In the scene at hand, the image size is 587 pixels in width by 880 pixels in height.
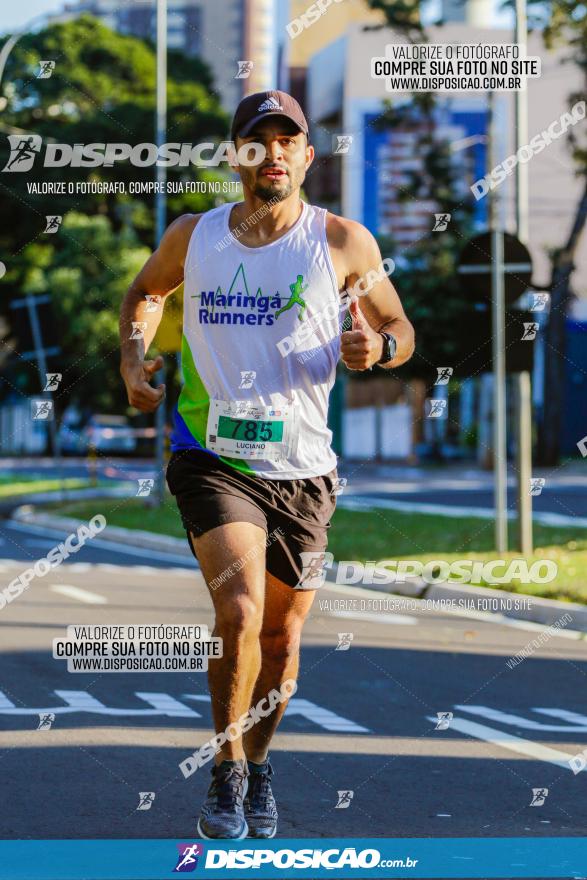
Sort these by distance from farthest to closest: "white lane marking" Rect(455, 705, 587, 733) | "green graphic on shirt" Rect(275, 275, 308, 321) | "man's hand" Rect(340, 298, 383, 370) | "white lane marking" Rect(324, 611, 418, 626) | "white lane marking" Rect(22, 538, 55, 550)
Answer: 1. "white lane marking" Rect(22, 538, 55, 550)
2. "white lane marking" Rect(324, 611, 418, 626)
3. "white lane marking" Rect(455, 705, 587, 733)
4. "green graphic on shirt" Rect(275, 275, 308, 321)
5. "man's hand" Rect(340, 298, 383, 370)

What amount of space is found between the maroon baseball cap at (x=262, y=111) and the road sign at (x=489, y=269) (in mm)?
10304

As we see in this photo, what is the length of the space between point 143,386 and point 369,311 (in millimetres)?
791

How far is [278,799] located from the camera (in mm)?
5957

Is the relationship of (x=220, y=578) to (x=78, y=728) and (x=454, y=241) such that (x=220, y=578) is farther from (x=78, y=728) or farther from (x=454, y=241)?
(x=454, y=241)

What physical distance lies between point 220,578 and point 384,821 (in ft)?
3.95

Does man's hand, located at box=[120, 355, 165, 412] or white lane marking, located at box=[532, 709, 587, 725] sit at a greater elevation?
man's hand, located at box=[120, 355, 165, 412]

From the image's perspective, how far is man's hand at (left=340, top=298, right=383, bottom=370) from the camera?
15.7 ft

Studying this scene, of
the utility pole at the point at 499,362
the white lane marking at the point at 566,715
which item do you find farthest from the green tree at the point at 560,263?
the white lane marking at the point at 566,715

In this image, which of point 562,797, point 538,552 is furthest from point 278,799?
point 538,552

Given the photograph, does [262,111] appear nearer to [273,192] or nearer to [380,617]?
[273,192]

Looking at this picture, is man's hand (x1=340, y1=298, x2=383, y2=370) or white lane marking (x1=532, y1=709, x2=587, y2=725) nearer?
man's hand (x1=340, y1=298, x2=383, y2=370)

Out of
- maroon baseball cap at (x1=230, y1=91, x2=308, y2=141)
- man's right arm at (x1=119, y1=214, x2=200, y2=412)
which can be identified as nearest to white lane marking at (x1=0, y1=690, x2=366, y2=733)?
man's right arm at (x1=119, y1=214, x2=200, y2=412)

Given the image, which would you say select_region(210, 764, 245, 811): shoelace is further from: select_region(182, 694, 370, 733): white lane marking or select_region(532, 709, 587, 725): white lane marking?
select_region(532, 709, 587, 725): white lane marking

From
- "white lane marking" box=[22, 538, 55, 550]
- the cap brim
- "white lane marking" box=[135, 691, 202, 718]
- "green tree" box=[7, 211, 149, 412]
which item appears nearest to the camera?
the cap brim
